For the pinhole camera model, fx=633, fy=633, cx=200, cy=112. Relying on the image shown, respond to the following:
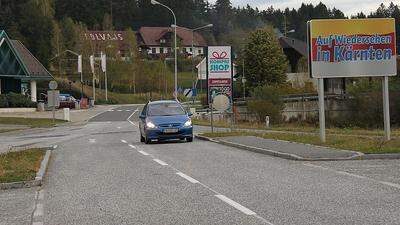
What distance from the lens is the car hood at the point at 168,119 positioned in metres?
24.0

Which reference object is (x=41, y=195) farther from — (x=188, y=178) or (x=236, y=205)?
(x=236, y=205)

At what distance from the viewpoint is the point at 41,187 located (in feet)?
40.7

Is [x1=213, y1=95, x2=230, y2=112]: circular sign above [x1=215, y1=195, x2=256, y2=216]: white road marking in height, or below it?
above

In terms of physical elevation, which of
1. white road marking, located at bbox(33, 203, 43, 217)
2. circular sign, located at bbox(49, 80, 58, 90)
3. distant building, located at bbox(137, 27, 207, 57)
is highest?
distant building, located at bbox(137, 27, 207, 57)

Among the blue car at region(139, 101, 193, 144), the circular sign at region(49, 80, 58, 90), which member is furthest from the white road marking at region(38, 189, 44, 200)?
the circular sign at region(49, 80, 58, 90)

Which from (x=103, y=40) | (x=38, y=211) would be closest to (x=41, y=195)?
(x=38, y=211)

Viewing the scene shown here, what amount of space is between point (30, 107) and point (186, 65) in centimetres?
6955

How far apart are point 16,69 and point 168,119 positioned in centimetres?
5987

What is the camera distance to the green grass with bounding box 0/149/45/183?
514 inches

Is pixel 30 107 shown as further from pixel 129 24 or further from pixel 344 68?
pixel 129 24

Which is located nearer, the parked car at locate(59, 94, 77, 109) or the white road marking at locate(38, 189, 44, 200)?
the white road marking at locate(38, 189, 44, 200)

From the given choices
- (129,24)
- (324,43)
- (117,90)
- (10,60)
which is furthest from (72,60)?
(324,43)

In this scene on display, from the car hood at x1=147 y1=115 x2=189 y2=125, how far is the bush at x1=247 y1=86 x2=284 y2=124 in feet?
101

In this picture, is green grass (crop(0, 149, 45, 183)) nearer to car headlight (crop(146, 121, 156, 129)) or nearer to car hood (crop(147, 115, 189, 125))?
car headlight (crop(146, 121, 156, 129))
